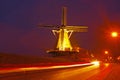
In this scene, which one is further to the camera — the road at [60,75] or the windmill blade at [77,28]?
the windmill blade at [77,28]

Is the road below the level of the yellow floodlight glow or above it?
below

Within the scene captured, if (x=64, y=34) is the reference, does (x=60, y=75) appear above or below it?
below

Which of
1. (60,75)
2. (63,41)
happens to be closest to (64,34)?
(63,41)

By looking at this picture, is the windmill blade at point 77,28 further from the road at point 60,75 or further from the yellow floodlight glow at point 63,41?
the road at point 60,75

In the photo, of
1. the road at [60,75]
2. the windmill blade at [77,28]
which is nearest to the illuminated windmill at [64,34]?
the windmill blade at [77,28]

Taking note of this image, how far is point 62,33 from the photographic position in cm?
9381

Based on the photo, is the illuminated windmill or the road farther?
the illuminated windmill

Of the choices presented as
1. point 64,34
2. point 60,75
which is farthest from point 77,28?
point 60,75

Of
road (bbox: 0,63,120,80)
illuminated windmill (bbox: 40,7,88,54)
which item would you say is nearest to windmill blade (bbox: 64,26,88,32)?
illuminated windmill (bbox: 40,7,88,54)

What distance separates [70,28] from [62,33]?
11.9 feet

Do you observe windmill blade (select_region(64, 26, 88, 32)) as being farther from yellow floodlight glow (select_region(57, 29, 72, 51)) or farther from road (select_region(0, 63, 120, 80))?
road (select_region(0, 63, 120, 80))

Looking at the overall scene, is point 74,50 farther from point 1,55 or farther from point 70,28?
point 1,55

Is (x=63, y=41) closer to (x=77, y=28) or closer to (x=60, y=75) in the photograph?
(x=77, y=28)

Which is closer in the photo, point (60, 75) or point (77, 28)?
point (60, 75)
